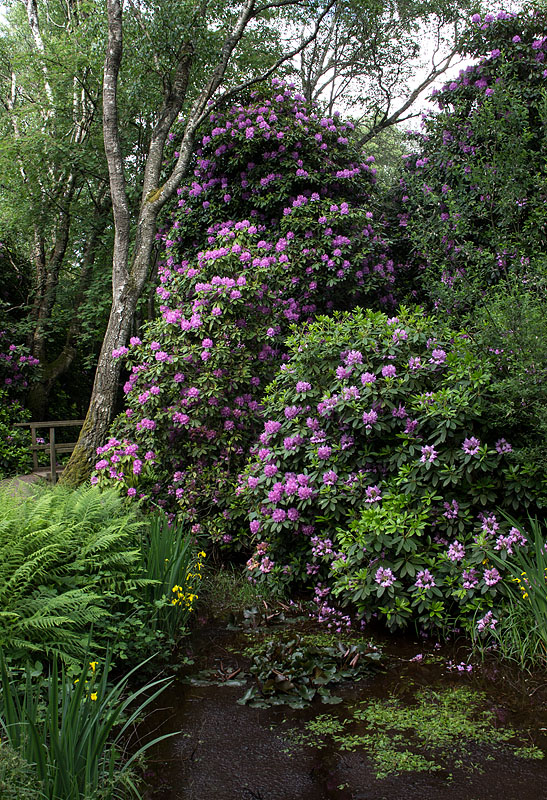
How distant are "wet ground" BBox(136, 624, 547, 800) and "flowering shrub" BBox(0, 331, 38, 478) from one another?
621cm

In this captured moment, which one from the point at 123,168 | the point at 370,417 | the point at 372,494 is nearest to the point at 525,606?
the point at 372,494

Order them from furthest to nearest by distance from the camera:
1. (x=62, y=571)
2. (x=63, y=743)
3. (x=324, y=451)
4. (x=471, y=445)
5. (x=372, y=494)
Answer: (x=324, y=451), (x=372, y=494), (x=471, y=445), (x=62, y=571), (x=63, y=743)

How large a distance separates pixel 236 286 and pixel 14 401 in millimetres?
5807

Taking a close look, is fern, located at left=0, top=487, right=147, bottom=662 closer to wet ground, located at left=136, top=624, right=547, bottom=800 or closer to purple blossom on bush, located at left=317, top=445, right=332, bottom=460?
wet ground, located at left=136, top=624, right=547, bottom=800

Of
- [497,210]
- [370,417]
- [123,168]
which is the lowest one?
[370,417]

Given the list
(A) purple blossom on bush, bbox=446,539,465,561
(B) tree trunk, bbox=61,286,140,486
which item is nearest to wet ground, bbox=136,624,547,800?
(A) purple blossom on bush, bbox=446,539,465,561

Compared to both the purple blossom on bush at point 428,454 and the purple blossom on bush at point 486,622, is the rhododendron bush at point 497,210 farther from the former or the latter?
the purple blossom on bush at point 486,622

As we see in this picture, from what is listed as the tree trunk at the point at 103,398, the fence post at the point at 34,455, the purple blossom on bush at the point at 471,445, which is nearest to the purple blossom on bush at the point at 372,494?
the purple blossom on bush at the point at 471,445

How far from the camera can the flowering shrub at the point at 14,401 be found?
340 inches

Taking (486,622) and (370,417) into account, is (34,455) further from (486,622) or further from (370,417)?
(486,622)

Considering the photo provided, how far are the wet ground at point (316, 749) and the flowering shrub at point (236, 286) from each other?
2106 millimetres

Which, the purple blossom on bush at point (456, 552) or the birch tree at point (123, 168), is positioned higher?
the birch tree at point (123, 168)

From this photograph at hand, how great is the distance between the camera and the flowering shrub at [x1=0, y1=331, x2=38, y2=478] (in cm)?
863

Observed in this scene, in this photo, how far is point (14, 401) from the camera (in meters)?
9.70
